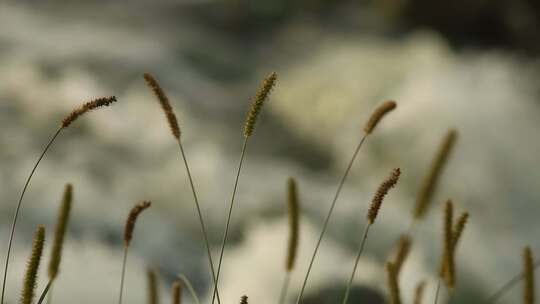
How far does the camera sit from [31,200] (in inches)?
263

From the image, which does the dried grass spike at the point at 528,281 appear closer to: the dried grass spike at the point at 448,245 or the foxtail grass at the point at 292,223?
the dried grass spike at the point at 448,245

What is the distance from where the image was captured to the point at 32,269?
166 centimetres

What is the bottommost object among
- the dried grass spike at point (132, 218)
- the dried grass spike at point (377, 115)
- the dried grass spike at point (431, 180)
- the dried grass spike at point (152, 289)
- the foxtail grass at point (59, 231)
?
the dried grass spike at point (152, 289)

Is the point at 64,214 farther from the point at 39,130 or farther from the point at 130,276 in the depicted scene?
the point at 39,130

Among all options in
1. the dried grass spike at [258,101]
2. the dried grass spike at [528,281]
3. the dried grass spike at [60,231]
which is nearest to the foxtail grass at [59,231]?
the dried grass spike at [60,231]

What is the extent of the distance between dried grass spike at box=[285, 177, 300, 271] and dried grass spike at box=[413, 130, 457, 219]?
0.45 metres

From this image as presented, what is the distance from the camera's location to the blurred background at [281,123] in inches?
301

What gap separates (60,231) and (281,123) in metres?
7.54

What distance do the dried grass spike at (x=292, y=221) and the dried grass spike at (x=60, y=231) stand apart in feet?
2.00

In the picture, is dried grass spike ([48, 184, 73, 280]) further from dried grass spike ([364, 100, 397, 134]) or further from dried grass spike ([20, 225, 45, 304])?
dried grass spike ([364, 100, 397, 134])

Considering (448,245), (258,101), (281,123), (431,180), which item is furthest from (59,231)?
(281,123)

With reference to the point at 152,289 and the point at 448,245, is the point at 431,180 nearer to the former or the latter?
the point at 448,245

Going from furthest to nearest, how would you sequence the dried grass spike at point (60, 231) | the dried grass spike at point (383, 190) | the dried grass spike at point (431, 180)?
the dried grass spike at point (431, 180) → the dried grass spike at point (60, 231) → the dried grass spike at point (383, 190)

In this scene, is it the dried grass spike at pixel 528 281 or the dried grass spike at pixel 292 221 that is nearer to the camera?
the dried grass spike at pixel 528 281
